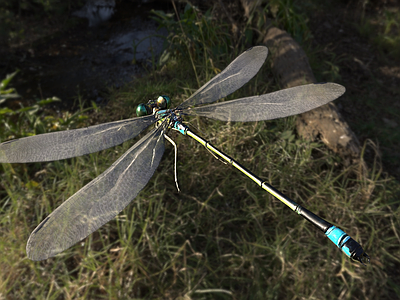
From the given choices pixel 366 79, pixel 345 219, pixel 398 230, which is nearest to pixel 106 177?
pixel 345 219

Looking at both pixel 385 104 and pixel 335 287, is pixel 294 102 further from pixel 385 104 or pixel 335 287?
pixel 385 104

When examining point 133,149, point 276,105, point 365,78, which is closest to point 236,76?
point 276,105

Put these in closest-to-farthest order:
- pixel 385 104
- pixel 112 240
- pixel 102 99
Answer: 1. pixel 112 240
2. pixel 385 104
3. pixel 102 99

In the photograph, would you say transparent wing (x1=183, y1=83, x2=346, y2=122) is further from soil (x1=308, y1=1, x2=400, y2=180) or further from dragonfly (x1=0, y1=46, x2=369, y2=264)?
soil (x1=308, y1=1, x2=400, y2=180)

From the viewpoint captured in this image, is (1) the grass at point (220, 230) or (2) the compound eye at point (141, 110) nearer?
(2) the compound eye at point (141, 110)

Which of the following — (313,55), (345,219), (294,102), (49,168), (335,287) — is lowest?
(335,287)

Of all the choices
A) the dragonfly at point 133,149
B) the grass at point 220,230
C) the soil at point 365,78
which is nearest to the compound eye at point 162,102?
the dragonfly at point 133,149

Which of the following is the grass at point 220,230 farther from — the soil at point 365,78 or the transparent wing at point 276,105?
the transparent wing at point 276,105
